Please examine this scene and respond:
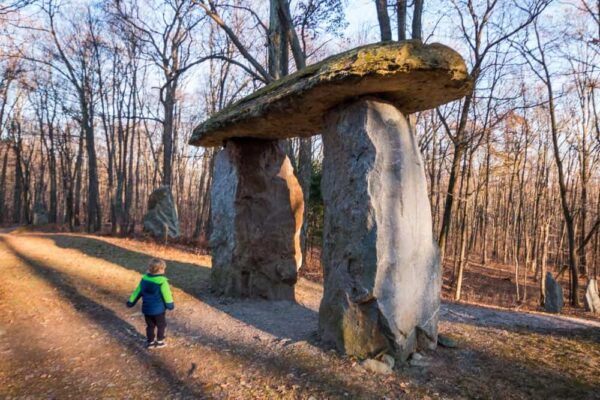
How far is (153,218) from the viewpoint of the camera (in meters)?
15.7

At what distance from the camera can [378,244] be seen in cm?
408

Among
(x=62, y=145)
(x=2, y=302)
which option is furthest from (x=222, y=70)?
(x=2, y=302)

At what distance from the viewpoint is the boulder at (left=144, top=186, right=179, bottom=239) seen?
51.0ft

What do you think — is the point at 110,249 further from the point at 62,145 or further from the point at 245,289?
the point at 62,145

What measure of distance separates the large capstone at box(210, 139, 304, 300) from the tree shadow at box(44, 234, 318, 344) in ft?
0.95

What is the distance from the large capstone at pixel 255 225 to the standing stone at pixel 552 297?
8.38 metres

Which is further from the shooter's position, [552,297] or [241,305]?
[552,297]

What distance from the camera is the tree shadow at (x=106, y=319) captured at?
364cm

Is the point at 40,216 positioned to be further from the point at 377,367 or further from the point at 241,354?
the point at 377,367

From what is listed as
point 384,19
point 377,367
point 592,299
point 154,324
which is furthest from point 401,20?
point 592,299

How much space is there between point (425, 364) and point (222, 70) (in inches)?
715

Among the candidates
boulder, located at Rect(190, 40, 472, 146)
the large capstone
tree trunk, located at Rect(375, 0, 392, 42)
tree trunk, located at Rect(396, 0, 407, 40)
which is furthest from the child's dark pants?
tree trunk, located at Rect(396, 0, 407, 40)

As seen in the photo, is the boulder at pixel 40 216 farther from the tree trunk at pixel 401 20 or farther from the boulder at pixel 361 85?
the tree trunk at pixel 401 20

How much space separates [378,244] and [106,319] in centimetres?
418
